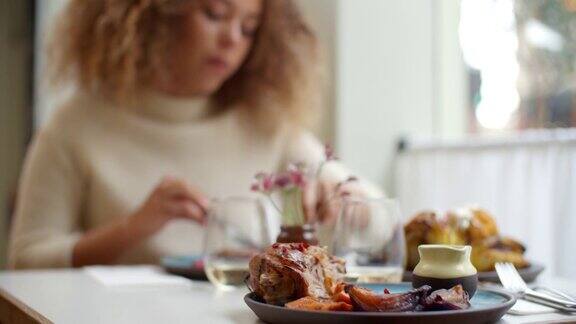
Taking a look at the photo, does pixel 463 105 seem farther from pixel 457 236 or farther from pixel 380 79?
pixel 457 236

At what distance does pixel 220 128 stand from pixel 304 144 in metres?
0.24

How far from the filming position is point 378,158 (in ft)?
8.25

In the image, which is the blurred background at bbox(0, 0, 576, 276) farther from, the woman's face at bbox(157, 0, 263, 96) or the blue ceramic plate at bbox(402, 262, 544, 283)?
the blue ceramic plate at bbox(402, 262, 544, 283)

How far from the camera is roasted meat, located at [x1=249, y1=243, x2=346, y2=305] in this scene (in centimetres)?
77

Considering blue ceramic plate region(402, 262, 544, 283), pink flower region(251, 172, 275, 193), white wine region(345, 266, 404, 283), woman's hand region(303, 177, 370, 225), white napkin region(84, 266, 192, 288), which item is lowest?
white napkin region(84, 266, 192, 288)

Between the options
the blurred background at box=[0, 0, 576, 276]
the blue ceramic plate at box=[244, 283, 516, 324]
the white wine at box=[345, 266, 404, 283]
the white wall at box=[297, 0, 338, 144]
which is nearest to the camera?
the blue ceramic plate at box=[244, 283, 516, 324]

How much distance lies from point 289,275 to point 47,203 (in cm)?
124

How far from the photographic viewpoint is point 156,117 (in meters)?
2.07

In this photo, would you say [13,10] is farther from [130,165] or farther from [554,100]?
[554,100]

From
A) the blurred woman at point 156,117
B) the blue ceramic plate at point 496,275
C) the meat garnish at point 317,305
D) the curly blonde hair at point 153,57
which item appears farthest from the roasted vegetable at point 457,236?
the curly blonde hair at point 153,57

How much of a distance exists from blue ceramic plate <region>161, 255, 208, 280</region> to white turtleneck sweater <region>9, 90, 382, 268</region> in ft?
1.53

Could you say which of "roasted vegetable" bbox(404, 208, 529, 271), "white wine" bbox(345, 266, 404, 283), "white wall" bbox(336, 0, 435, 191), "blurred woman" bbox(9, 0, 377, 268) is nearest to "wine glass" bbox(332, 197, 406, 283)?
"white wine" bbox(345, 266, 404, 283)

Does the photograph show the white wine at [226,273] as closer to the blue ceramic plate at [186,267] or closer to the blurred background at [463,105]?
the blue ceramic plate at [186,267]

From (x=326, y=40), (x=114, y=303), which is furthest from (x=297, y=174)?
(x=326, y=40)
